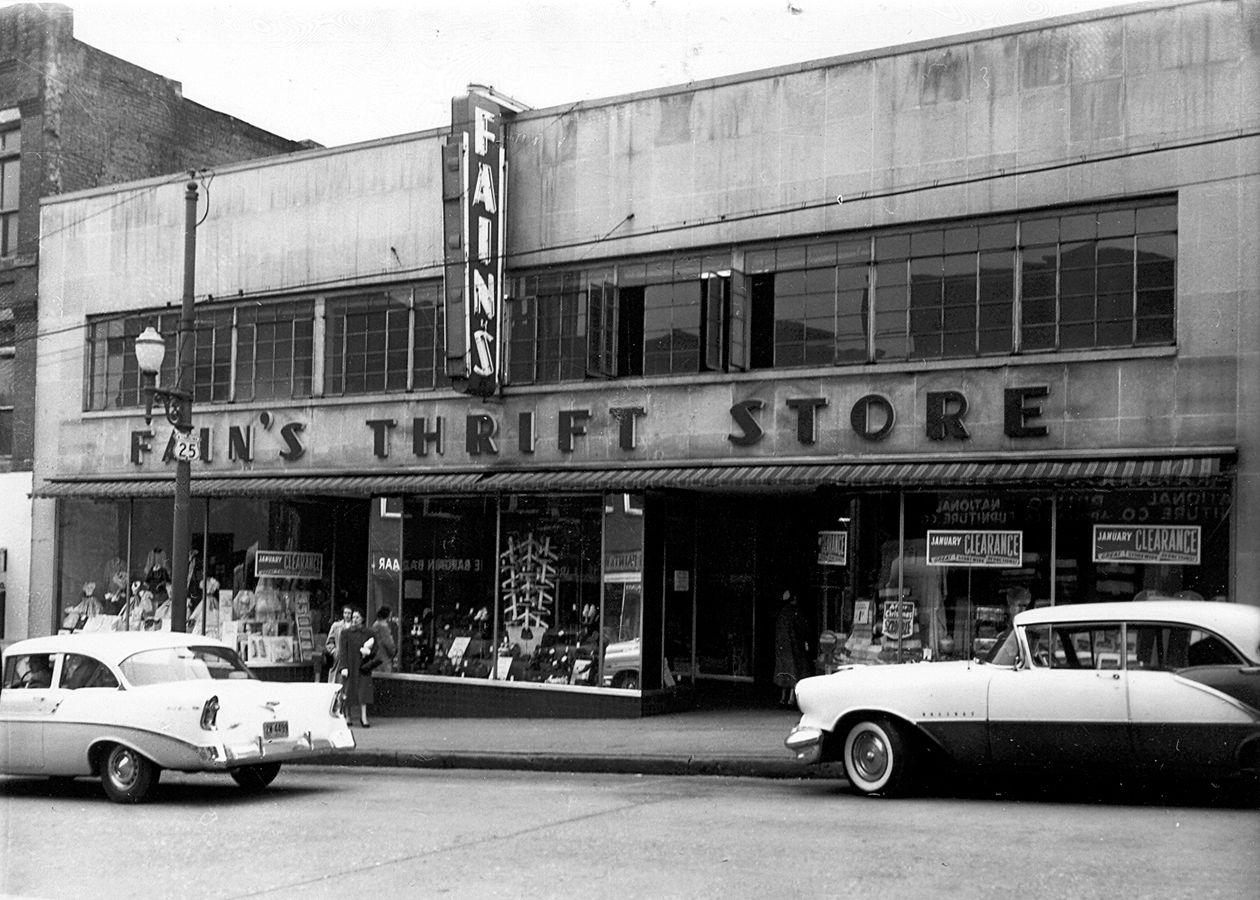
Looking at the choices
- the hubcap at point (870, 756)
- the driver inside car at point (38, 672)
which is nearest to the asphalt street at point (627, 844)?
the hubcap at point (870, 756)

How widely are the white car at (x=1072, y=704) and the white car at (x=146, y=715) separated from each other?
461cm

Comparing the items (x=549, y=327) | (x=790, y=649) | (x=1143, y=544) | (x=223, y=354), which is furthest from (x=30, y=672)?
(x=1143, y=544)

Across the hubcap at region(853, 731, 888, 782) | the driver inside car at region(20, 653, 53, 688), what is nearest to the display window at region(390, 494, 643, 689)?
the hubcap at region(853, 731, 888, 782)

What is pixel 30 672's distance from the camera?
13.8 meters

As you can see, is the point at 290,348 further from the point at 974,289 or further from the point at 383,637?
the point at 974,289

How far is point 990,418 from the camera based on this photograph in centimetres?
1700

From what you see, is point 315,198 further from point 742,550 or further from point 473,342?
point 742,550

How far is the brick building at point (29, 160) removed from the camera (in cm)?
2555

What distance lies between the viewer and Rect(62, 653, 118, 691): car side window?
13.4 meters

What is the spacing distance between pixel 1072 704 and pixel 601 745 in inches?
261

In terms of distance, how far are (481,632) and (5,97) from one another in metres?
13.4

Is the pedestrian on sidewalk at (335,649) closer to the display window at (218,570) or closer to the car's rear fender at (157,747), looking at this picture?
the display window at (218,570)

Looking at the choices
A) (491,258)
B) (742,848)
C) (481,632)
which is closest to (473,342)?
(491,258)

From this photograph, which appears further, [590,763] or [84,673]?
[590,763]
